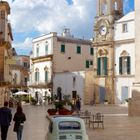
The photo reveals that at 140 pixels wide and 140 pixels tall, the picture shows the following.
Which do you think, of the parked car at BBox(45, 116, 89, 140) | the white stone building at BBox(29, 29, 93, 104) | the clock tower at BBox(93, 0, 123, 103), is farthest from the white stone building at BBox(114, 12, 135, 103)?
the parked car at BBox(45, 116, 89, 140)

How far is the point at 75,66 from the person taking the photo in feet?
217

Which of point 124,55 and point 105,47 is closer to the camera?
point 124,55

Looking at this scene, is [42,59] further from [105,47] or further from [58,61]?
[105,47]

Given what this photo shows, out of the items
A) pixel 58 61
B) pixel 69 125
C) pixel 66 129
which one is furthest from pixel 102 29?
pixel 66 129

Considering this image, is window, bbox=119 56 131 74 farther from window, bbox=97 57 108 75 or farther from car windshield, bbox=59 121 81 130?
car windshield, bbox=59 121 81 130

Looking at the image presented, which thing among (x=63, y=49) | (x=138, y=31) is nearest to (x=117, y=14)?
(x=63, y=49)

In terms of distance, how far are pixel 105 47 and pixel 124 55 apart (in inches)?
141

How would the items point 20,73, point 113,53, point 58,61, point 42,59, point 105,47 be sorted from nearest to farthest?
point 113,53
point 105,47
point 58,61
point 42,59
point 20,73

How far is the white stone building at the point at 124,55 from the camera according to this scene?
52.4 meters

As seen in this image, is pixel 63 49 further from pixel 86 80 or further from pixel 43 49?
pixel 86 80

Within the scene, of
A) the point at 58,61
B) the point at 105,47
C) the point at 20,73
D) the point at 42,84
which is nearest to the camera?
the point at 105,47

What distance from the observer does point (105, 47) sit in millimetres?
56312

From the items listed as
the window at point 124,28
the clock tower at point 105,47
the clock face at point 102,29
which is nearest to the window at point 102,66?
the clock tower at point 105,47

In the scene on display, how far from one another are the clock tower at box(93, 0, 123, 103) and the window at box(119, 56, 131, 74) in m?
1.44
